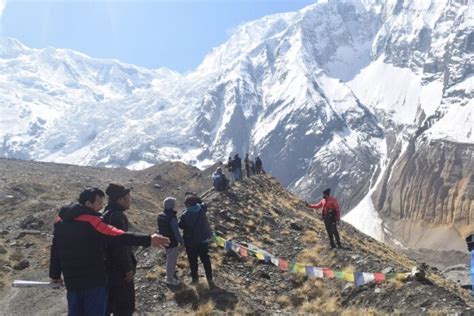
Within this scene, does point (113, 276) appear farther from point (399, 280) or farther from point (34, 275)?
point (34, 275)

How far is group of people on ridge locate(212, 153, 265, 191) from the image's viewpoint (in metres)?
31.5

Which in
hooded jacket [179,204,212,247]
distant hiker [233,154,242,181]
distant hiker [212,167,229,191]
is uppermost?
distant hiker [233,154,242,181]

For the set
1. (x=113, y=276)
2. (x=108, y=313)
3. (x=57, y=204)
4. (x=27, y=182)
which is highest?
(x=27, y=182)

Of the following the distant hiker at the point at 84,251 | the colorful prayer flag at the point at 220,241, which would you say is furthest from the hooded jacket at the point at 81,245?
the colorful prayer flag at the point at 220,241

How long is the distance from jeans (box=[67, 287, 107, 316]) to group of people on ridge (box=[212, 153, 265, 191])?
2264cm

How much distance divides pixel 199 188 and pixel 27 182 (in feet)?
59.5

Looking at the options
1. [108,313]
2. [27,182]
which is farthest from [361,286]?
[27,182]

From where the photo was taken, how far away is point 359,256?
64.1 ft

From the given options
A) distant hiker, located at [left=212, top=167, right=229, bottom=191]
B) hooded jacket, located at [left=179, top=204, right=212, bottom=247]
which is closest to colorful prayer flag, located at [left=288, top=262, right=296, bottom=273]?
hooded jacket, located at [left=179, top=204, right=212, bottom=247]

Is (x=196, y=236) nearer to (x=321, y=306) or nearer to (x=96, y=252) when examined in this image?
(x=321, y=306)

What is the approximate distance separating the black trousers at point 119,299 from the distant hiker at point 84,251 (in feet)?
2.91

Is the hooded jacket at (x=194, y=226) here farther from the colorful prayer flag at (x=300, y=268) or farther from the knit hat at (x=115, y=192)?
the knit hat at (x=115, y=192)

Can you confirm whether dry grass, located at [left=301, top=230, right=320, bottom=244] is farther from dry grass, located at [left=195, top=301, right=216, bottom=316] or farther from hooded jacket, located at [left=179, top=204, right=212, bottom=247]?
dry grass, located at [left=195, top=301, right=216, bottom=316]

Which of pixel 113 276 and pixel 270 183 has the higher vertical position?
pixel 270 183
